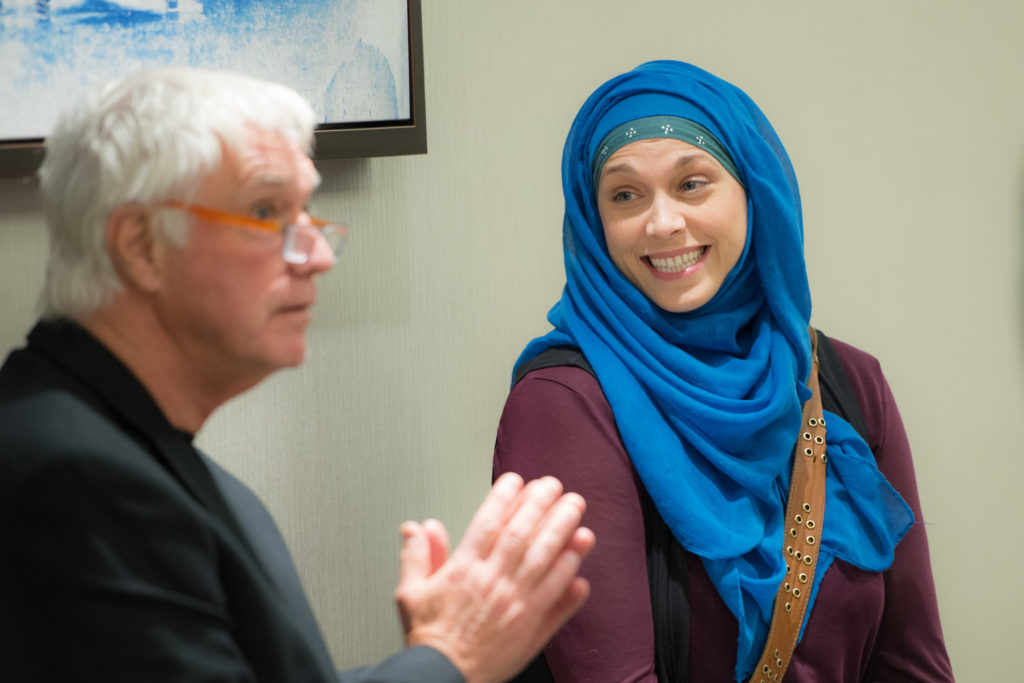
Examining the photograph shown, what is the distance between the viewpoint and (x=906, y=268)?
2.32 meters

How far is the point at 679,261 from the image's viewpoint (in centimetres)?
159

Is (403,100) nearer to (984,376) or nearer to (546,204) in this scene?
(546,204)

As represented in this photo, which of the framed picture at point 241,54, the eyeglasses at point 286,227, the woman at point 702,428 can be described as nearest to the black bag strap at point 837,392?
the woman at point 702,428

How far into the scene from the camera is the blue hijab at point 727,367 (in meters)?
1.52

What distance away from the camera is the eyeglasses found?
2.84 ft

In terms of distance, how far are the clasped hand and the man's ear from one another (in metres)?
0.35

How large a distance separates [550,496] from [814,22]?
5.10 ft

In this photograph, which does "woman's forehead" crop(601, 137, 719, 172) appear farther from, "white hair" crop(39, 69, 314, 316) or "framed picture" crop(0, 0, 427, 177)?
"white hair" crop(39, 69, 314, 316)

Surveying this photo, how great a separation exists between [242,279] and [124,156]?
14 centimetres

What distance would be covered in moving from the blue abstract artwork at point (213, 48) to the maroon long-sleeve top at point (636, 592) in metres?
0.63

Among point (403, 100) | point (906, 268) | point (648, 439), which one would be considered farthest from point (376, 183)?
point (906, 268)

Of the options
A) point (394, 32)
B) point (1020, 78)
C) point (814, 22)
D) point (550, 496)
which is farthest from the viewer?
point (1020, 78)

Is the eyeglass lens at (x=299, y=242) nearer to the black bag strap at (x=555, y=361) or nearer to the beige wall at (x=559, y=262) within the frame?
the black bag strap at (x=555, y=361)

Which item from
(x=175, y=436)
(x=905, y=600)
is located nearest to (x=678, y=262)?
(x=905, y=600)
